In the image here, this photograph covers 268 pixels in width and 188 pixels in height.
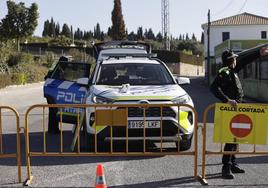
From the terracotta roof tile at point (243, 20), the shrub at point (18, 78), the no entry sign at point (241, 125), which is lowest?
the shrub at point (18, 78)

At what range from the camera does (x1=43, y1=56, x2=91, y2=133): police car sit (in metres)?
10.8

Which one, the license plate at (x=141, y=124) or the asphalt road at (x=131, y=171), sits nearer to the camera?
the asphalt road at (x=131, y=171)

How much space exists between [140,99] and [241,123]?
6.81 ft

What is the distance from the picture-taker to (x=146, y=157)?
8906 millimetres

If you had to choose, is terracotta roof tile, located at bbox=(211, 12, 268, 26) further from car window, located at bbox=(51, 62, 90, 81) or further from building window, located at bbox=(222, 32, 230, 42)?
car window, located at bbox=(51, 62, 90, 81)

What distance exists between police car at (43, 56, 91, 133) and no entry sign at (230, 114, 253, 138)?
4105 mm

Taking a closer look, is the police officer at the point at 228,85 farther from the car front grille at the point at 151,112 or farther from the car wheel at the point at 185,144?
the car wheel at the point at 185,144

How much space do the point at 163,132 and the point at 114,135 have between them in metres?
0.85

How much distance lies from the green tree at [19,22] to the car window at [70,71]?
38383mm

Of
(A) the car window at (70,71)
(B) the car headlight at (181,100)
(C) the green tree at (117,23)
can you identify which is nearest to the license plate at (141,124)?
(B) the car headlight at (181,100)

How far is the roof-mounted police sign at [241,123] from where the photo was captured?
721 cm

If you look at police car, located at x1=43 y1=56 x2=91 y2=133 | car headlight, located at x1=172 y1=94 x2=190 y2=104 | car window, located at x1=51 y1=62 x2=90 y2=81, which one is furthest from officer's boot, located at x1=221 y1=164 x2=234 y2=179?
car window, located at x1=51 y1=62 x2=90 y2=81

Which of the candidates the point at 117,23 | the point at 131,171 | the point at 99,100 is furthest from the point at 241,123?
the point at 117,23

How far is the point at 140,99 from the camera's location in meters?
8.71
